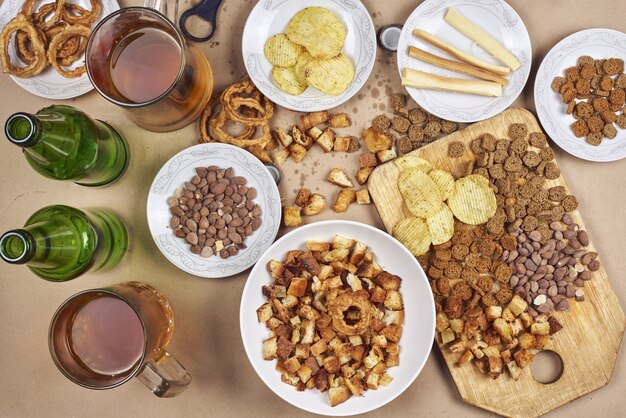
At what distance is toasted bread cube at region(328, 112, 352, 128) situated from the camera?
146 cm

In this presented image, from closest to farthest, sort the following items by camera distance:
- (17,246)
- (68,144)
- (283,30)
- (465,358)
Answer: (17,246), (68,144), (465,358), (283,30)

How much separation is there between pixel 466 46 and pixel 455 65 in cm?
8

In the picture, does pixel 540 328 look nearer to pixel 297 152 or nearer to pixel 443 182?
pixel 443 182

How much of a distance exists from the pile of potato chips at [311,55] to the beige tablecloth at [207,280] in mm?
Answer: 108

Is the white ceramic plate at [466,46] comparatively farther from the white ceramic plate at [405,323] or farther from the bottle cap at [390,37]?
the white ceramic plate at [405,323]

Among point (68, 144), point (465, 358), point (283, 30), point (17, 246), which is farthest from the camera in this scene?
point (283, 30)

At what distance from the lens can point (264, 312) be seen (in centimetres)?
134

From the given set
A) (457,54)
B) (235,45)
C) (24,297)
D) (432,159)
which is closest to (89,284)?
(24,297)

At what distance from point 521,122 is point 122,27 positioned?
0.99 meters

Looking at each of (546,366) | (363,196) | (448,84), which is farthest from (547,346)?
(448,84)

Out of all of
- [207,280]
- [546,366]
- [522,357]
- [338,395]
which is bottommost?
[546,366]

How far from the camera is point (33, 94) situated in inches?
58.7

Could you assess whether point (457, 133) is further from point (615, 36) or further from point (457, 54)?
point (615, 36)

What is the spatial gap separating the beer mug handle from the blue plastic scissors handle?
81 cm
